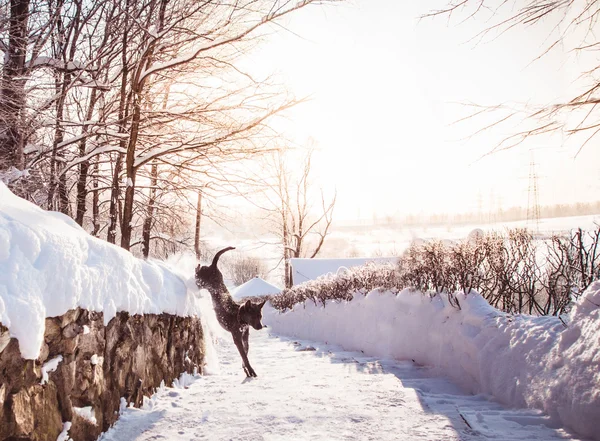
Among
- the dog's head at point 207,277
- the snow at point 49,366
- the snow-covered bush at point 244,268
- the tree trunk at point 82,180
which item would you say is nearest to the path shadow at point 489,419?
the snow at point 49,366

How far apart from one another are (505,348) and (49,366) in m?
4.15

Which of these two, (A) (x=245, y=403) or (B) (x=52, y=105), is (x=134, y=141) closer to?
(B) (x=52, y=105)

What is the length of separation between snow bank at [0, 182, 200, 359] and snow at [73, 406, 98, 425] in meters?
0.58

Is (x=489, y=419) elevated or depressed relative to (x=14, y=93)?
depressed

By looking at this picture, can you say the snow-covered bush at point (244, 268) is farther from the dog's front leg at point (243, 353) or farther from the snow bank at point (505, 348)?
the dog's front leg at point (243, 353)

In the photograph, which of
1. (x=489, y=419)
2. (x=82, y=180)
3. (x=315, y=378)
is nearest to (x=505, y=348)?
(x=489, y=419)

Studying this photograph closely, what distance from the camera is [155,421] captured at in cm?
298

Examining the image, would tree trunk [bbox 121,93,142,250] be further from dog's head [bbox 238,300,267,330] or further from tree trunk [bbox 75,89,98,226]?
dog's head [bbox 238,300,267,330]

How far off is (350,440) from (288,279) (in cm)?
3151

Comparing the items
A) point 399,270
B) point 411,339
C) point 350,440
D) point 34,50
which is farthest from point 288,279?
point 350,440

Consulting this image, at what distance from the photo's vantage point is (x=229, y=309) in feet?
17.9

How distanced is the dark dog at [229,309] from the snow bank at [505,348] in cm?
271

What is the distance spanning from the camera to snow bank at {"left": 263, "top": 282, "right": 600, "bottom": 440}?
10.1ft

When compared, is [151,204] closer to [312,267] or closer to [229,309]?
[229,309]
